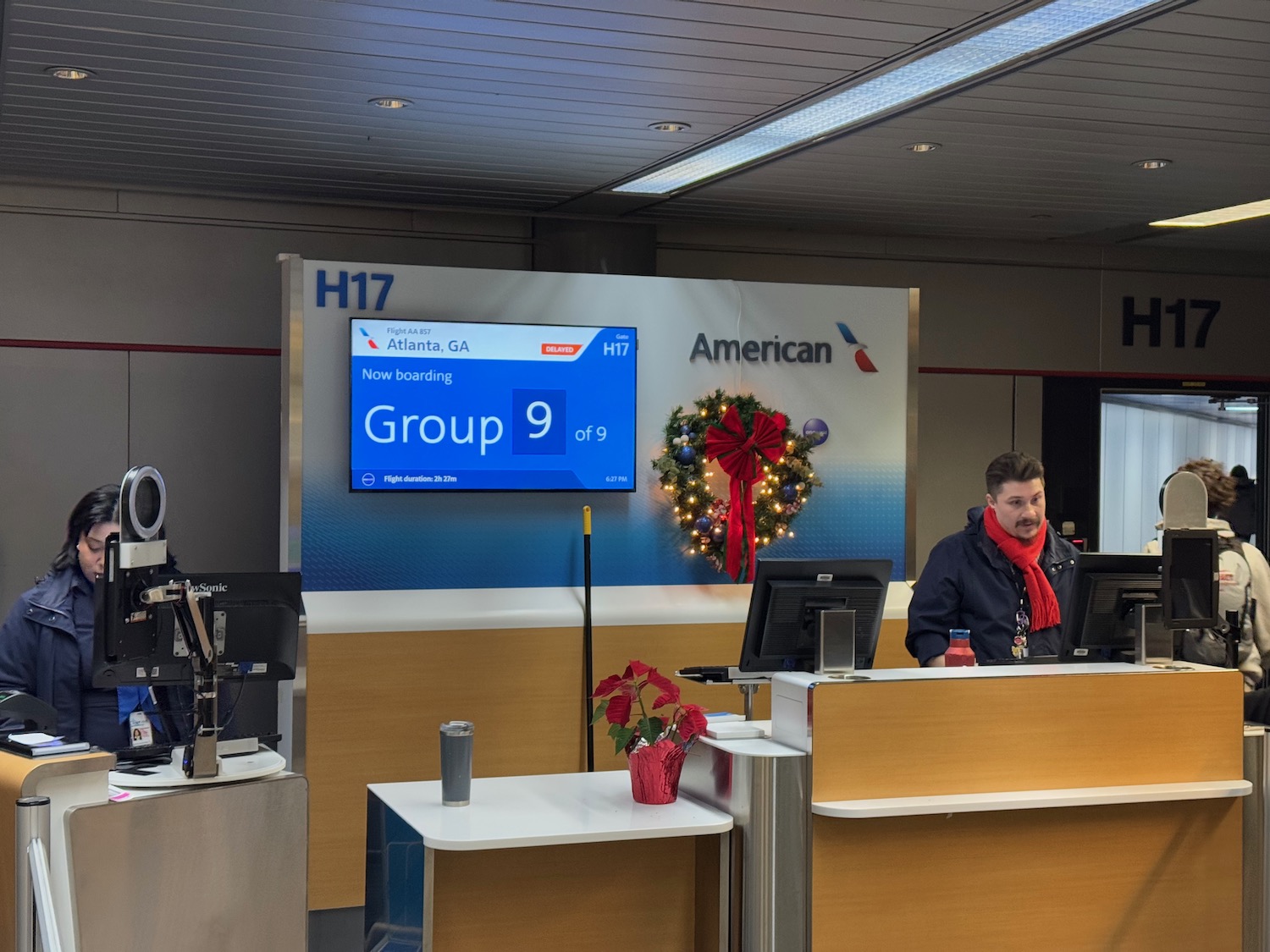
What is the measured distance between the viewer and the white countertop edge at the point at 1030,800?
11.5 ft

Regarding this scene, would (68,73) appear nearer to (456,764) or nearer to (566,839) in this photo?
(456,764)

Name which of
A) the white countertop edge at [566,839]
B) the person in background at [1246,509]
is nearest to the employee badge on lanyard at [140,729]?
the white countertop edge at [566,839]

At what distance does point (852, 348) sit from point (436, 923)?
154 inches

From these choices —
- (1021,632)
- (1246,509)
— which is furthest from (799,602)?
(1246,509)

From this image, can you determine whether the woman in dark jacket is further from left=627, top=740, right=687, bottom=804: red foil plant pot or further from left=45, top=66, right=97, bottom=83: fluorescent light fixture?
left=627, top=740, right=687, bottom=804: red foil plant pot

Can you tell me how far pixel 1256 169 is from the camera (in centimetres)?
613

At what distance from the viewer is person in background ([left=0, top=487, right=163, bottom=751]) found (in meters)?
4.32

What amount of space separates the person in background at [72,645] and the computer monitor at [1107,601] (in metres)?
2.80

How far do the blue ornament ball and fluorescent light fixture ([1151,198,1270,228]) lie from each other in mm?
2386

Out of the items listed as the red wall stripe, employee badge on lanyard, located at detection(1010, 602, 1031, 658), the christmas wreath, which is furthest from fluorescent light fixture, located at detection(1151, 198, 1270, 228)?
the red wall stripe

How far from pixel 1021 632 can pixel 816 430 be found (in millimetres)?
1911

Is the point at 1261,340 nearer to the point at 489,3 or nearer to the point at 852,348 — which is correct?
the point at 852,348

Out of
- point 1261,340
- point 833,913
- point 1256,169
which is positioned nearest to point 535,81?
point 833,913

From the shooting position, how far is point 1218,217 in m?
7.41
